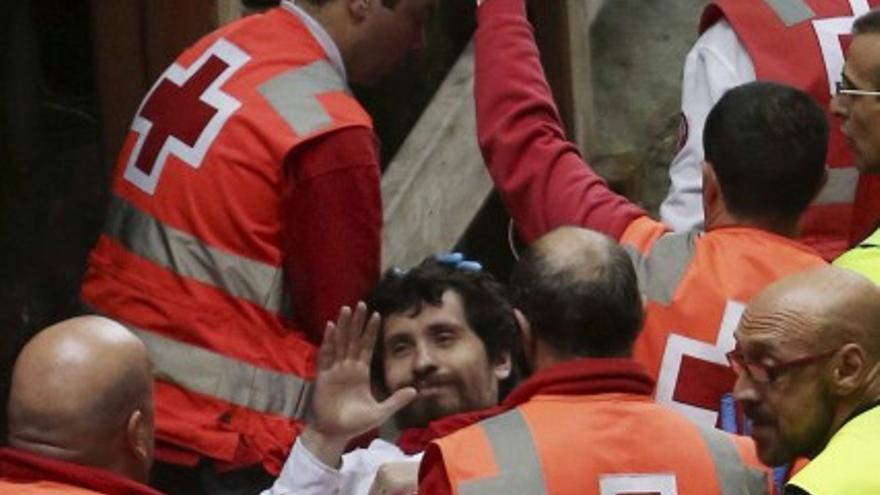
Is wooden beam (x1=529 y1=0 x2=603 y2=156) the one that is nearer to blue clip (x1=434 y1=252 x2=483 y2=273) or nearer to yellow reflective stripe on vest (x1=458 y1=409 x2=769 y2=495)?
blue clip (x1=434 y1=252 x2=483 y2=273)

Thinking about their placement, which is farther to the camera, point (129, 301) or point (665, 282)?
point (129, 301)

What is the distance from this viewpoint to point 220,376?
6500mm

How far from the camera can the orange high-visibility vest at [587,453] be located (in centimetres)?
539

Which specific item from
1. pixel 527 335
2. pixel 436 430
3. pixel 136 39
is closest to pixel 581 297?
pixel 527 335

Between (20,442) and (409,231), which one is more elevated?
(20,442)

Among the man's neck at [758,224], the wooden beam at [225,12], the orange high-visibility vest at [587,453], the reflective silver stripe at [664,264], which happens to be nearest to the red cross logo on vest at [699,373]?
the reflective silver stripe at [664,264]

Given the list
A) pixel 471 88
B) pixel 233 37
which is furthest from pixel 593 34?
pixel 233 37

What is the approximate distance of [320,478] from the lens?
6.07 metres

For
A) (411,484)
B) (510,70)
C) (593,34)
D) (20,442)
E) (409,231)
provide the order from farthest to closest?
(593,34) → (409,231) → (510,70) → (411,484) → (20,442)

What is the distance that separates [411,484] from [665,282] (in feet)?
2.17

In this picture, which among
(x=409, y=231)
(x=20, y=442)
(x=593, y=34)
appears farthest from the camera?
(x=593, y=34)

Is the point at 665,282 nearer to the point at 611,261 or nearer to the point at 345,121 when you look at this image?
the point at 611,261

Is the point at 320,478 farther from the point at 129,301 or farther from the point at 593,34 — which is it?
the point at 593,34

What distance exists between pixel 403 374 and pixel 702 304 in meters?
0.81
